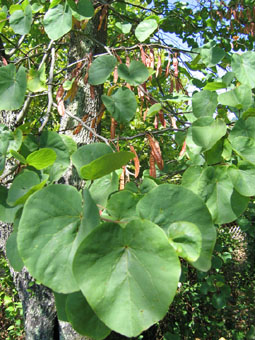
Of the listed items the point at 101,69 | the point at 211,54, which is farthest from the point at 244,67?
the point at 101,69

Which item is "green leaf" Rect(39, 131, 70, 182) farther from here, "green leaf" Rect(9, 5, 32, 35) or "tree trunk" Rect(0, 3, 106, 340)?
"tree trunk" Rect(0, 3, 106, 340)

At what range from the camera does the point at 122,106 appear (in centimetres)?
72

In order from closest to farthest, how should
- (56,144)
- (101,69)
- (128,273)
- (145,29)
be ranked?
1. (128,273)
2. (56,144)
3. (101,69)
4. (145,29)

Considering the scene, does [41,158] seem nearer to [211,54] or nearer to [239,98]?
[239,98]

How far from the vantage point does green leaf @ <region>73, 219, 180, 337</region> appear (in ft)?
1.12

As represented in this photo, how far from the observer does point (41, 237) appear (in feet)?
1.27

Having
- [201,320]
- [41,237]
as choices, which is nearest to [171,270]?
[41,237]

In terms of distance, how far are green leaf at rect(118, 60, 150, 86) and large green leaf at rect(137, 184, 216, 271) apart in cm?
47

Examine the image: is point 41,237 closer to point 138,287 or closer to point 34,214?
point 34,214

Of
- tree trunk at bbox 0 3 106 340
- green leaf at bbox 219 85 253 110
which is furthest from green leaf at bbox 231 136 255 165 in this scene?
tree trunk at bbox 0 3 106 340

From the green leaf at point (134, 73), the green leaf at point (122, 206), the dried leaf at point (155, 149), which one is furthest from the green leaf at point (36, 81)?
the green leaf at point (122, 206)

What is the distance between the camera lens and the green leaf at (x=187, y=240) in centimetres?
37

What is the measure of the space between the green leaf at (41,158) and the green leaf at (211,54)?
584 millimetres

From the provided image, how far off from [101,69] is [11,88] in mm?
245
